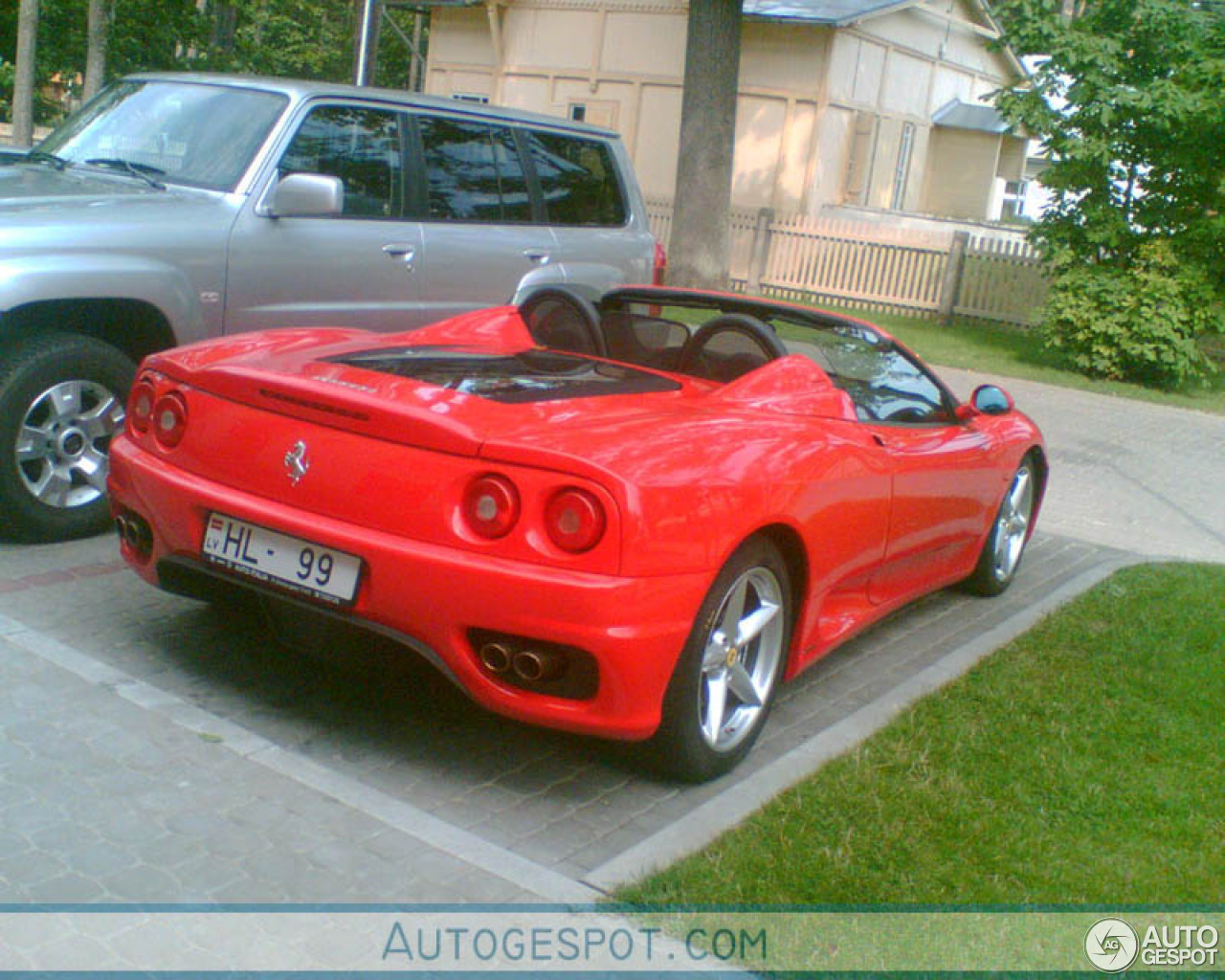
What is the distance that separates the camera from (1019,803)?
4.28 metres

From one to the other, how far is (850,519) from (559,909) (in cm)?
187

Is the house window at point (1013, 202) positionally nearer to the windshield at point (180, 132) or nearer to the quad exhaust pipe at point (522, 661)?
the windshield at point (180, 132)

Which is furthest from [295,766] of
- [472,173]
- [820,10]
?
[820,10]

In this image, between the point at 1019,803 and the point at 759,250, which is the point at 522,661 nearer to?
the point at 1019,803

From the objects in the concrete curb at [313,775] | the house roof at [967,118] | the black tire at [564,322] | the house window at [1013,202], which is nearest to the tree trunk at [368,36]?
the black tire at [564,322]

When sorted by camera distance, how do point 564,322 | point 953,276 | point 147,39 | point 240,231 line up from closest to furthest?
point 564,322
point 240,231
point 953,276
point 147,39

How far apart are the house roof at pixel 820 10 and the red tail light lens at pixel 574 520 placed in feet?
82.1

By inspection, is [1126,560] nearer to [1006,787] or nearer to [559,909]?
[1006,787]

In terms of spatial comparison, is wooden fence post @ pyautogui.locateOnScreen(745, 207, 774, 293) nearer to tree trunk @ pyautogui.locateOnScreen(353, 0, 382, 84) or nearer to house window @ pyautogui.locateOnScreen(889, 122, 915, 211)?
tree trunk @ pyautogui.locateOnScreen(353, 0, 382, 84)

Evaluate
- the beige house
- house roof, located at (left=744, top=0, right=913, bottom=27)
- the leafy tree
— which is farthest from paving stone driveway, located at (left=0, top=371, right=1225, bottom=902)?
the beige house

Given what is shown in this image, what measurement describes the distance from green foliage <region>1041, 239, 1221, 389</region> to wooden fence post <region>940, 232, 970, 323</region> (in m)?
4.49

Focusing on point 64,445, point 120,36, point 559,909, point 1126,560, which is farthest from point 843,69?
point 559,909

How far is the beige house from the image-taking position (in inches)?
1119

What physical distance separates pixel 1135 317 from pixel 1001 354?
2.41 metres
